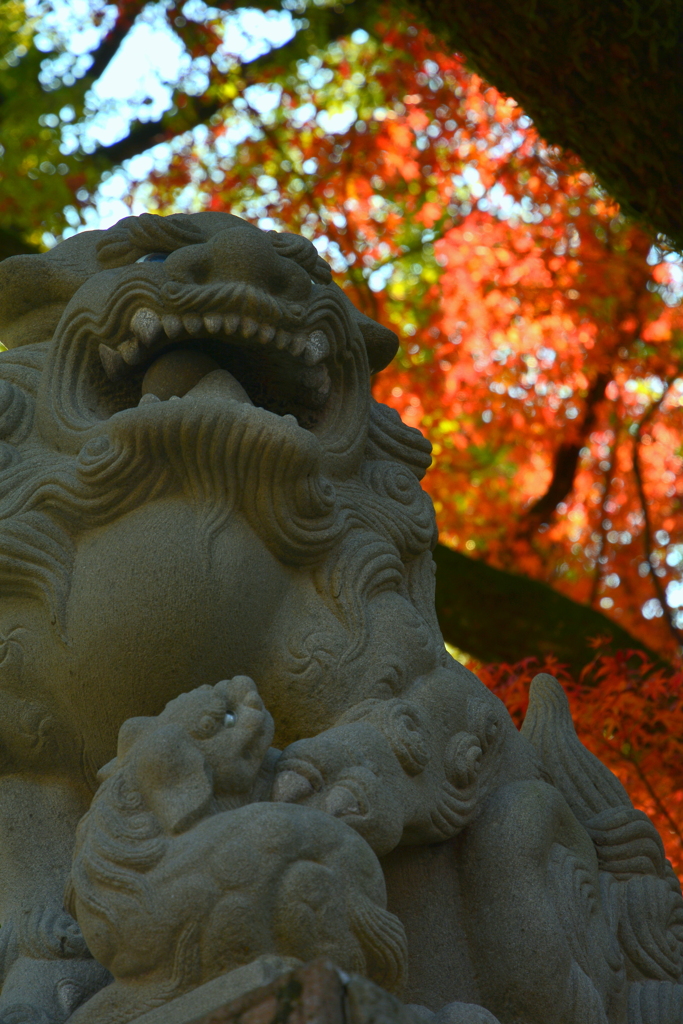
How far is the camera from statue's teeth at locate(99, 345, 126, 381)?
2531 mm

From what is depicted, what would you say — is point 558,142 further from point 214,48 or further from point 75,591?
point 214,48

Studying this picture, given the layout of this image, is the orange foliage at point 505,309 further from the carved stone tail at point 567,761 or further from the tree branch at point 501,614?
the carved stone tail at point 567,761

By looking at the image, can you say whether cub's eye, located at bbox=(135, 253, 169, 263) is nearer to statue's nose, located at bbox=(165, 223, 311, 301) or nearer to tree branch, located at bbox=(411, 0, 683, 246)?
statue's nose, located at bbox=(165, 223, 311, 301)

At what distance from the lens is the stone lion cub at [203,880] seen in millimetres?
1637

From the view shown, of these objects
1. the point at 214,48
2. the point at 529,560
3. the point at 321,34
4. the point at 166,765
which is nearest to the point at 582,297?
the point at 529,560

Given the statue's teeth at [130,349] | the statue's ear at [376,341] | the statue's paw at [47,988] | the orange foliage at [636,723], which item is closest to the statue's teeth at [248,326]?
the statue's teeth at [130,349]

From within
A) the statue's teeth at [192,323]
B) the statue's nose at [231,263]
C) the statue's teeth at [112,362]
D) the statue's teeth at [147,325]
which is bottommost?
the statue's teeth at [112,362]

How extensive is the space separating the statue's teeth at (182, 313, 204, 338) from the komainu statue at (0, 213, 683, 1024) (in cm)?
1

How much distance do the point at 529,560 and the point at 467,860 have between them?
177 inches

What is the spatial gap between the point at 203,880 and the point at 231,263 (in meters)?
1.38

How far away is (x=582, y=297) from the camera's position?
6.75 m

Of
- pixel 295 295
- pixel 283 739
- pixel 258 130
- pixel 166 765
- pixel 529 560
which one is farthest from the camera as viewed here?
pixel 258 130

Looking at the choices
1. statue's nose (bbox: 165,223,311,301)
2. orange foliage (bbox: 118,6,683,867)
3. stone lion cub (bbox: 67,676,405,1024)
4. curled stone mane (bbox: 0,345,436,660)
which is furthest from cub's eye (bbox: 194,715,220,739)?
orange foliage (bbox: 118,6,683,867)

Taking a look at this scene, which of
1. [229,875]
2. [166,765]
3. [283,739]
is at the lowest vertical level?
[229,875]
